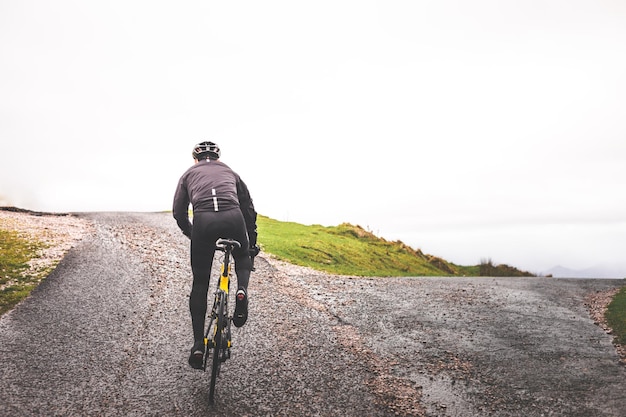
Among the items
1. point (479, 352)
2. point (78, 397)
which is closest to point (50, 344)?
point (78, 397)

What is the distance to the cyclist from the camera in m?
5.57

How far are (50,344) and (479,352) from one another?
7.71 metres

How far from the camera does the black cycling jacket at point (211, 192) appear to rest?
5.67 metres

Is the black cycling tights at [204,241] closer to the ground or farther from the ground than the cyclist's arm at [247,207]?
closer to the ground

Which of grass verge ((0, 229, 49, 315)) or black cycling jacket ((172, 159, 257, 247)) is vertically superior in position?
black cycling jacket ((172, 159, 257, 247))

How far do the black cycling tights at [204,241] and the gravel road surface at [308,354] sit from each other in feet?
4.01

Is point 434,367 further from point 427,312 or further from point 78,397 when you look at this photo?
point 78,397

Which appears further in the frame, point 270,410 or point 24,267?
point 24,267

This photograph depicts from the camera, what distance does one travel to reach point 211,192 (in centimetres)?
569

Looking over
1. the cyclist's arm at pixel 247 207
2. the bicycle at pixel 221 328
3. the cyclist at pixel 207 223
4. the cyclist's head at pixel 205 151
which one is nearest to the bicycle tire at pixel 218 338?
the bicycle at pixel 221 328

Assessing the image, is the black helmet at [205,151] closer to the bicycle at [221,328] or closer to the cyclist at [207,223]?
the cyclist at [207,223]

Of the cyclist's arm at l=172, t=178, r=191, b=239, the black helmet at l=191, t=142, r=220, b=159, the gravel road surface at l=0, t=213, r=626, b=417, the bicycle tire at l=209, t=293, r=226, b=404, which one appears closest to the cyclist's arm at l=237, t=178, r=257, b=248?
the black helmet at l=191, t=142, r=220, b=159

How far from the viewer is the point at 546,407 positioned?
5.74 m

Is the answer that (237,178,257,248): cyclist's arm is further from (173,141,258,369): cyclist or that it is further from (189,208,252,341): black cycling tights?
(189,208,252,341): black cycling tights
